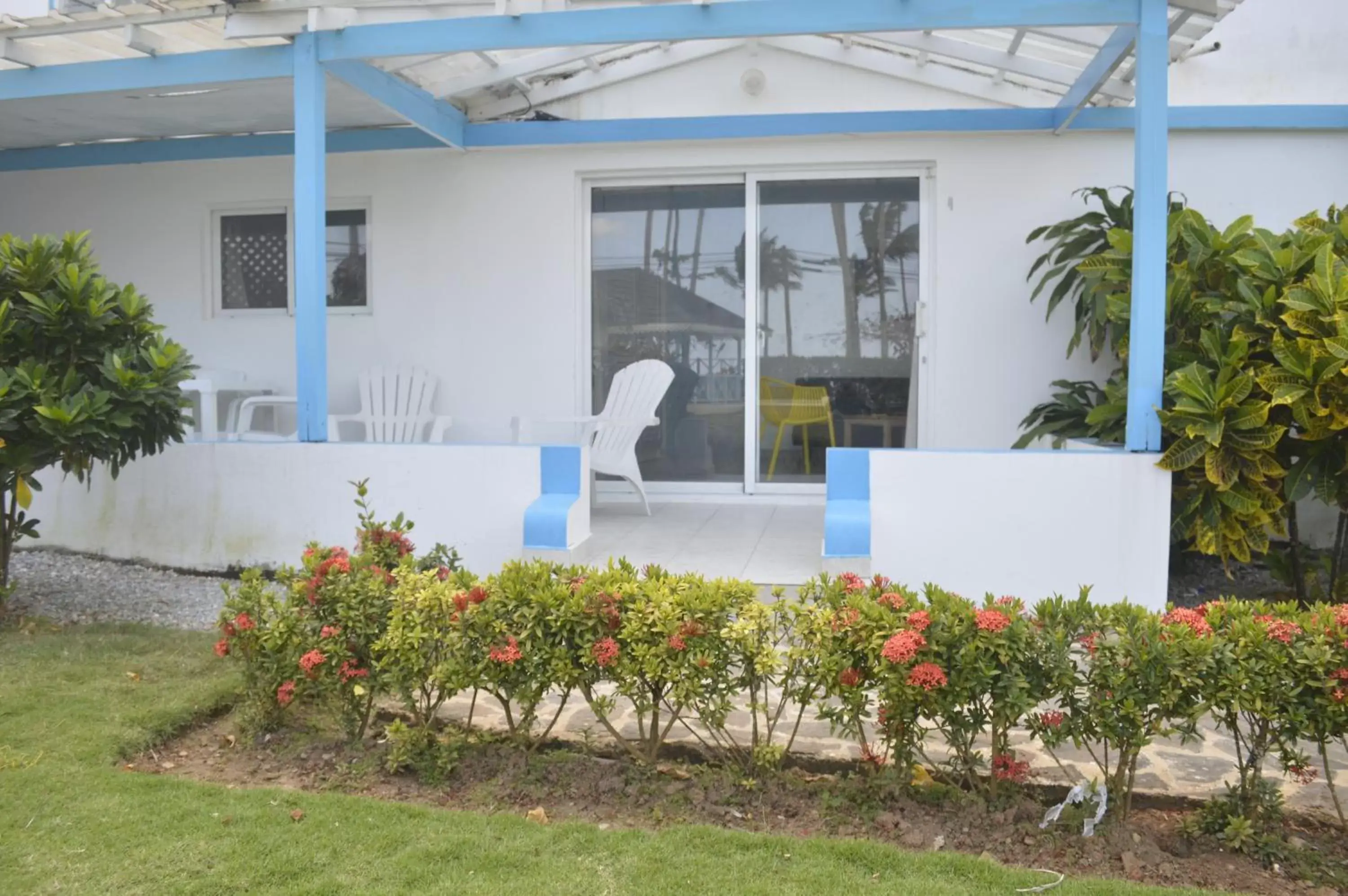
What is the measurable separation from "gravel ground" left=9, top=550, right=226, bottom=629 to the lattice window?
2.45m

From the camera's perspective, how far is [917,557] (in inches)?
191

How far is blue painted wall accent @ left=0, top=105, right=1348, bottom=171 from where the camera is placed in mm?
6438

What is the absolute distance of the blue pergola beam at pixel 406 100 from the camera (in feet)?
18.1

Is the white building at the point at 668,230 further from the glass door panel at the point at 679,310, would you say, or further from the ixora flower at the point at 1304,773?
the ixora flower at the point at 1304,773

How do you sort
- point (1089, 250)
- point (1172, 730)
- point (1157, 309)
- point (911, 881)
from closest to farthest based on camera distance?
point (911, 881) < point (1172, 730) < point (1157, 309) < point (1089, 250)

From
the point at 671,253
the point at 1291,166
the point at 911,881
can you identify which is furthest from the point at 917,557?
the point at 1291,166

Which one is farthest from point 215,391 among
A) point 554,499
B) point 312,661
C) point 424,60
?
point 312,661

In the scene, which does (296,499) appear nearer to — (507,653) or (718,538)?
(718,538)

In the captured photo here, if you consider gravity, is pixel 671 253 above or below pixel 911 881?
above

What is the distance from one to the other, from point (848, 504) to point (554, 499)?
142cm

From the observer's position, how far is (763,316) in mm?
7219

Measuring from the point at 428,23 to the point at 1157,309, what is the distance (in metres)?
3.63

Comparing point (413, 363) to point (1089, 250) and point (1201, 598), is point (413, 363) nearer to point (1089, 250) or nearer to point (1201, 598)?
point (1089, 250)

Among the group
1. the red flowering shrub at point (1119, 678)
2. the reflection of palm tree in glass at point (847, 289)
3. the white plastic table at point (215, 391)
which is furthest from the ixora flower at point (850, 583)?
the white plastic table at point (215, 391)
